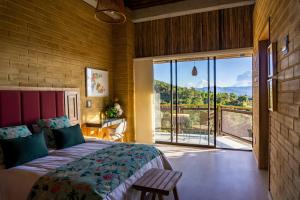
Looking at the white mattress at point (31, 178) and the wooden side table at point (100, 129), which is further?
the wooden side table at point (100, 129)

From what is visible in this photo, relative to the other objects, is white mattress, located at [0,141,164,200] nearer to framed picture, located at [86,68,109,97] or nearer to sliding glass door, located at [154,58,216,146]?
framed picture, located at [86,68,109,97]

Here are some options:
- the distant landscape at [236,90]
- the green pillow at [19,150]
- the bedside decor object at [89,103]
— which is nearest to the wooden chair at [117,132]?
the bedside decor object at [89,103]

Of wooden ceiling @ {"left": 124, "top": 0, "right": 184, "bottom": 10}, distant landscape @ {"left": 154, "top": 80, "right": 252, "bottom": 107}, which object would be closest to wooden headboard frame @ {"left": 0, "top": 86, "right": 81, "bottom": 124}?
distant landscape @ {"left": 154, "top": 80, "right": 252, "bottom": 107}

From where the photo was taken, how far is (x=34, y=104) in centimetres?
319

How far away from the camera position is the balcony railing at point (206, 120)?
5325 millimetres

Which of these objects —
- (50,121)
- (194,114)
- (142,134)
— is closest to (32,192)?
(50,121)

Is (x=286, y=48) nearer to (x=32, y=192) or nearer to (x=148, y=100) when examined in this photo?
(x=32, y=192)

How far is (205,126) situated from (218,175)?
1.98 m

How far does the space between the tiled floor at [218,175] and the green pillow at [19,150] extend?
6.10 ft

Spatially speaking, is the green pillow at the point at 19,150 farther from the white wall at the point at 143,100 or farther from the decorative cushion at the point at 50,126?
the white wall at the point at 143,100

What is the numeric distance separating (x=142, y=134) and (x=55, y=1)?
3.72m

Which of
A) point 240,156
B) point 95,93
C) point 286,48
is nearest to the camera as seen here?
point 286,48

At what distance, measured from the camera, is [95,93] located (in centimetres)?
477

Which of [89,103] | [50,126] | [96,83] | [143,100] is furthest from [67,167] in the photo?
[143,100]
